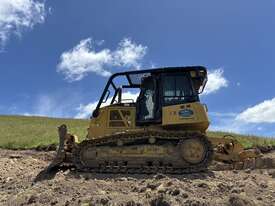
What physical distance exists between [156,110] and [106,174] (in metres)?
2.57

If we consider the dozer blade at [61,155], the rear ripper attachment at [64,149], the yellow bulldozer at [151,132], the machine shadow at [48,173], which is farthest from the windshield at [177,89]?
the machine shadow at [48,173]

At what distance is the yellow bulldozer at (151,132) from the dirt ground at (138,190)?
520 millimetres

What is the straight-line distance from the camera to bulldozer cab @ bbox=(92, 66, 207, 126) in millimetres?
14586

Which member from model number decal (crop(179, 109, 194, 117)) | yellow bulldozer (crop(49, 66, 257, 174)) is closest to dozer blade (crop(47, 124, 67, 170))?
yellow bulldozer (crop(49, 66, 257, 174))

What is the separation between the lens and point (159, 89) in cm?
1467

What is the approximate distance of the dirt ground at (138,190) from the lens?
379 inches

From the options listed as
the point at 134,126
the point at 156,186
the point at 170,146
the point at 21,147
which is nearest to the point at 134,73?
the point at 134,126

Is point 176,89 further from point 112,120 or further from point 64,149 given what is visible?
point 64,149

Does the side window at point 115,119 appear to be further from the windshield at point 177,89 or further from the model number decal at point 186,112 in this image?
the model number decal at point 186,112

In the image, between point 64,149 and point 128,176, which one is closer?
point 128,176

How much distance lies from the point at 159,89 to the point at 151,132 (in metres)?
1.49

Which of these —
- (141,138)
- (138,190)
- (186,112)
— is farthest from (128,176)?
(186,112)

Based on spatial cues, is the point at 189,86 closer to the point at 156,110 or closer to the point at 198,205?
the point at 156,110

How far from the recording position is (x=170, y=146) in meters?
14.1
